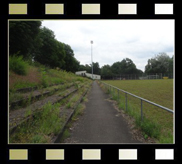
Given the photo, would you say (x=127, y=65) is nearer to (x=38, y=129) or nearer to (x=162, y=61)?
(x=162, y=61)

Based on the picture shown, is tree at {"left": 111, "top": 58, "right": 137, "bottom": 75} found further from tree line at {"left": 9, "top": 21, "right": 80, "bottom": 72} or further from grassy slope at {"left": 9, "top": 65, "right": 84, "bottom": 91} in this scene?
tree line at {"left": 9, "top": 21, "right": 80, "bottom": 72}

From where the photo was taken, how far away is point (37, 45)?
605 inches

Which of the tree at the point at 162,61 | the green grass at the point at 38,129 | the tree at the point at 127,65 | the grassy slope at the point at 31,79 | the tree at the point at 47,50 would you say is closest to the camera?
the green grass at the point at 38,129

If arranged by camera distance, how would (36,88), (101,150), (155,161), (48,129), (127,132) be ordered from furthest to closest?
(36,88), (127,132), (48,129), (101,150), (155,161)

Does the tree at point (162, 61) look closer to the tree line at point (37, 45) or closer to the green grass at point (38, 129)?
the green grass at point (38, 129)

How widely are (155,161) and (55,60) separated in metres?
30.7

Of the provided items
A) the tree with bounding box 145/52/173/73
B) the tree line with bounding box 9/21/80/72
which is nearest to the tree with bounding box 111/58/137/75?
the tree with bounding box 145/52/173/73

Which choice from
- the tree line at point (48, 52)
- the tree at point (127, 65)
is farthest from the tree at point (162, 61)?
the tree at point (127, 65)

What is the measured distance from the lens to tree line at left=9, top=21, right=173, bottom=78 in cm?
611

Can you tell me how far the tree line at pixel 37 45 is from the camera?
8.06m

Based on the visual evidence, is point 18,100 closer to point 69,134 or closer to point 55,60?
point 69,134

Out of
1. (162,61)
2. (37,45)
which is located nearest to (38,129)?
(162,61)

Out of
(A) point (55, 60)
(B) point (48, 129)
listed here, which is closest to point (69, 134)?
(B) point (48, 129)

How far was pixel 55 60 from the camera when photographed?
2994 centimetres
